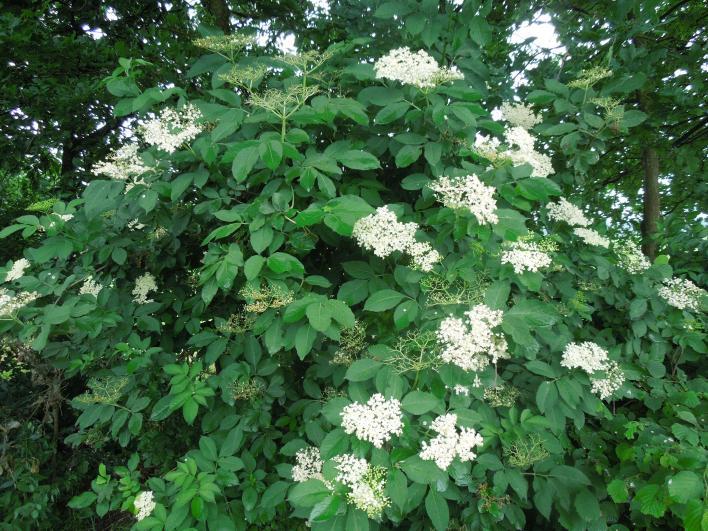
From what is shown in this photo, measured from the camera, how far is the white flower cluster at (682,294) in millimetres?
2285

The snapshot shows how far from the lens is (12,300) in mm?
1938

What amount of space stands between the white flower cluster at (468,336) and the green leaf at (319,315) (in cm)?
39

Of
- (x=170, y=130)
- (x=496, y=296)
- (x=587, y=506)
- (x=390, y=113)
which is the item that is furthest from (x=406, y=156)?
(x=587, y=506)

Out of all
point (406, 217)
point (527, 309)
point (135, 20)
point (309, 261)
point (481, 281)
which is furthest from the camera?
point (135, 20)

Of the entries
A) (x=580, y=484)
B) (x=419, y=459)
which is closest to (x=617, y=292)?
(x=580, y=484)

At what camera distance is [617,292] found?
2449 mm

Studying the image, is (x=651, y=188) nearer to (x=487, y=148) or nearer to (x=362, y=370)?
(x=487, y=148)

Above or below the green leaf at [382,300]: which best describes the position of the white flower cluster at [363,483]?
below

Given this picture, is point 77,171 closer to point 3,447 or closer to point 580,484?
point 3,447

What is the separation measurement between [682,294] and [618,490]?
1.13 m

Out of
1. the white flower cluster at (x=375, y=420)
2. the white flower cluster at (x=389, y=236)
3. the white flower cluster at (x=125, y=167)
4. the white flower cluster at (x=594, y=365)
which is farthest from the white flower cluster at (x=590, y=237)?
the white flower cluster at (x=125, y=167)

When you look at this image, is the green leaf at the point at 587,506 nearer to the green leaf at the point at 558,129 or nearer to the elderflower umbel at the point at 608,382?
the elderflower umbel at the point at 608,382

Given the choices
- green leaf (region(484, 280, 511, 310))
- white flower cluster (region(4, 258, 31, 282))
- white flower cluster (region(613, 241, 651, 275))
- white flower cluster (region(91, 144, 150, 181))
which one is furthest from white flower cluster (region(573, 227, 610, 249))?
white flower cluster (region(4, 258, 31, 282))

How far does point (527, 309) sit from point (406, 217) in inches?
24.6
